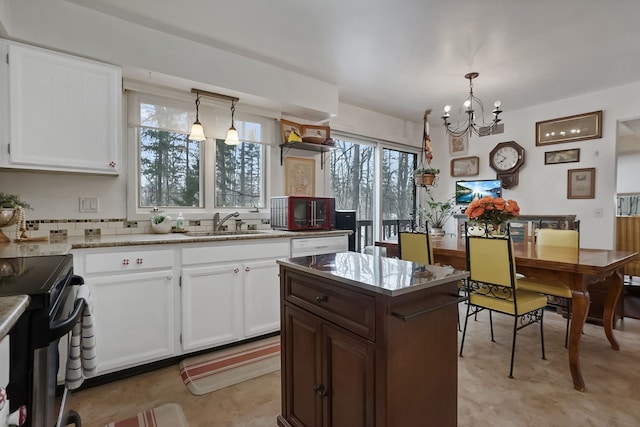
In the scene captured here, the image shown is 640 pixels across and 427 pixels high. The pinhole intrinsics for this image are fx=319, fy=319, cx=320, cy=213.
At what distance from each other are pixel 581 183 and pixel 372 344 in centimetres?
431

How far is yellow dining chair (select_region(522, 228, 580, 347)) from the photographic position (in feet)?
8.97

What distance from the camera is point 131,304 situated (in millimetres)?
2180

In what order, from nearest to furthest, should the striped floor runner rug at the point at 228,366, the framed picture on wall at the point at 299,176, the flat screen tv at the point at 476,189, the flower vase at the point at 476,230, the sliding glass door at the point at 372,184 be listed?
1. the striped floor runner rug at the point at 228,366
2. the flower vase at the point at 476,230
3. the framed picture on wall at the point at 299,176
4. the sliding glass door at the point at 372,184
5. the flat screen tv at the point at 476,189

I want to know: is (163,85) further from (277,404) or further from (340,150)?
(277,404)

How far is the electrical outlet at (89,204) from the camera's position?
2.48 meters

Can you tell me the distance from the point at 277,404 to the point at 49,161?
2.14 meters

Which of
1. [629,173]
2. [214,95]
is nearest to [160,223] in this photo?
[214,95]

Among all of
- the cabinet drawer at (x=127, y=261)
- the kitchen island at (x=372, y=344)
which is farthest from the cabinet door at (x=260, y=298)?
the kitchen island at (x=372, y=344)

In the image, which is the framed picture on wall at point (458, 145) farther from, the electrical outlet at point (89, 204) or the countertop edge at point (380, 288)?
the electrical outlet at point (89, 204)

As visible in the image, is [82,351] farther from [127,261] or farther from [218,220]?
[218,220]

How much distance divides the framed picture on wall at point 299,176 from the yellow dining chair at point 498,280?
1933 millimetres

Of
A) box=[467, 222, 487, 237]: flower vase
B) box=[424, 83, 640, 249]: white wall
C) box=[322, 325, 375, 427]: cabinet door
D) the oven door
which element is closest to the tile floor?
box=[322, 325, 375, 427]: cabinet door

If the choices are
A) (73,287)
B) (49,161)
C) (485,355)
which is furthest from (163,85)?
(485,355)

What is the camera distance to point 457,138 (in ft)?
17.2
